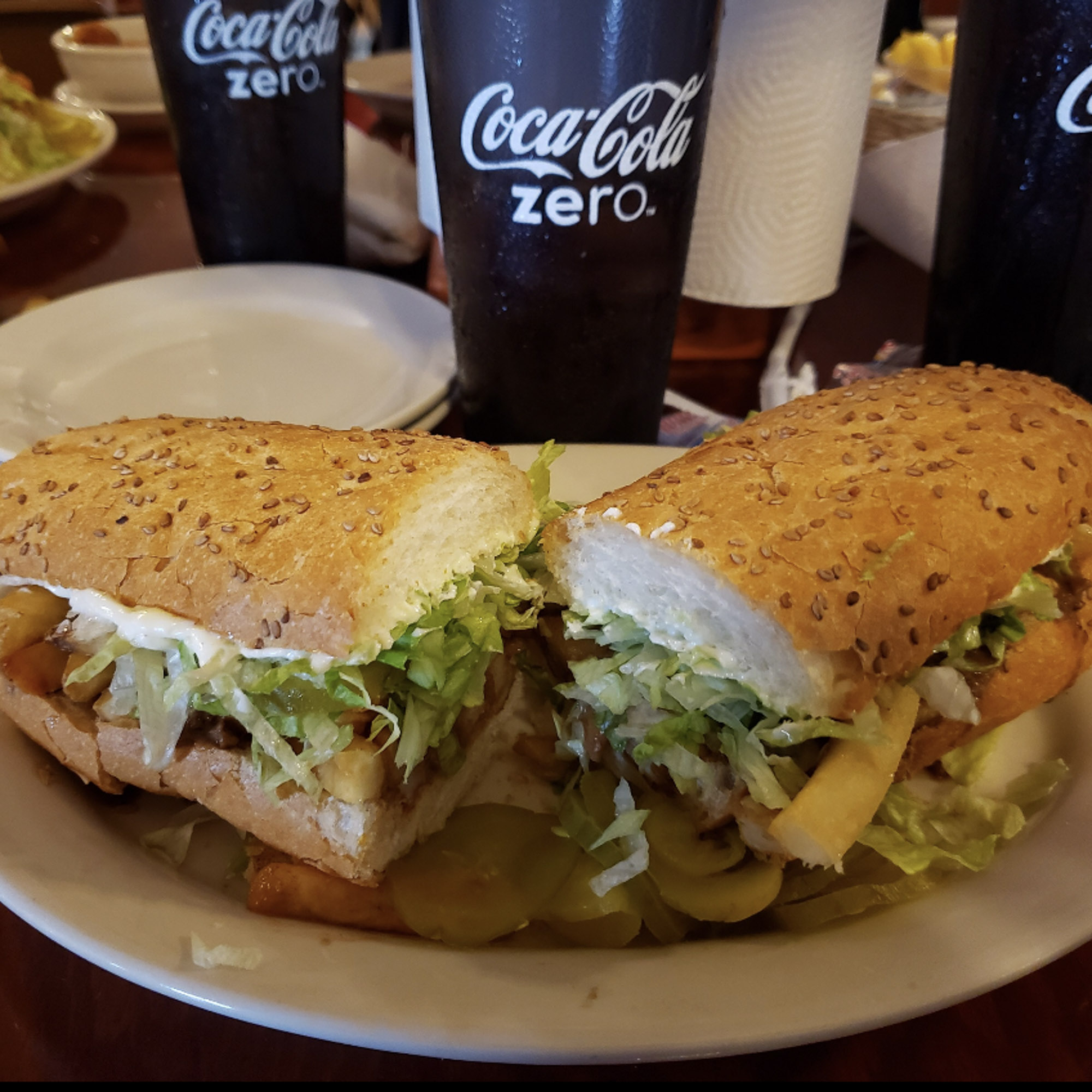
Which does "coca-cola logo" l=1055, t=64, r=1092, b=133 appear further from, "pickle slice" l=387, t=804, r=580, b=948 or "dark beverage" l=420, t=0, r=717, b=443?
"pickle slice" l=387, t=804, r=580, b=948

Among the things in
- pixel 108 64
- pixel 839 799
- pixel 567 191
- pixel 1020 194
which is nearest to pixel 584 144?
pixel 567 191

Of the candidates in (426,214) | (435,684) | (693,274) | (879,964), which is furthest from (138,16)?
(879,964)

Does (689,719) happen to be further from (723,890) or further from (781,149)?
(781,149)

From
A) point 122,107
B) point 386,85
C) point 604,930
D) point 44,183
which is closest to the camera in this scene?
point 604,930

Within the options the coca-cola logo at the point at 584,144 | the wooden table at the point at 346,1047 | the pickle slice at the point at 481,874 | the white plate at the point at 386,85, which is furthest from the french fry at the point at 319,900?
the white plate at the point at 386,85

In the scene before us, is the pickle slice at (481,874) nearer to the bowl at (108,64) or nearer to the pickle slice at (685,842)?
the pickle slice at (685,842)

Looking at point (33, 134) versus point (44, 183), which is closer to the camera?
point (44, 183)
